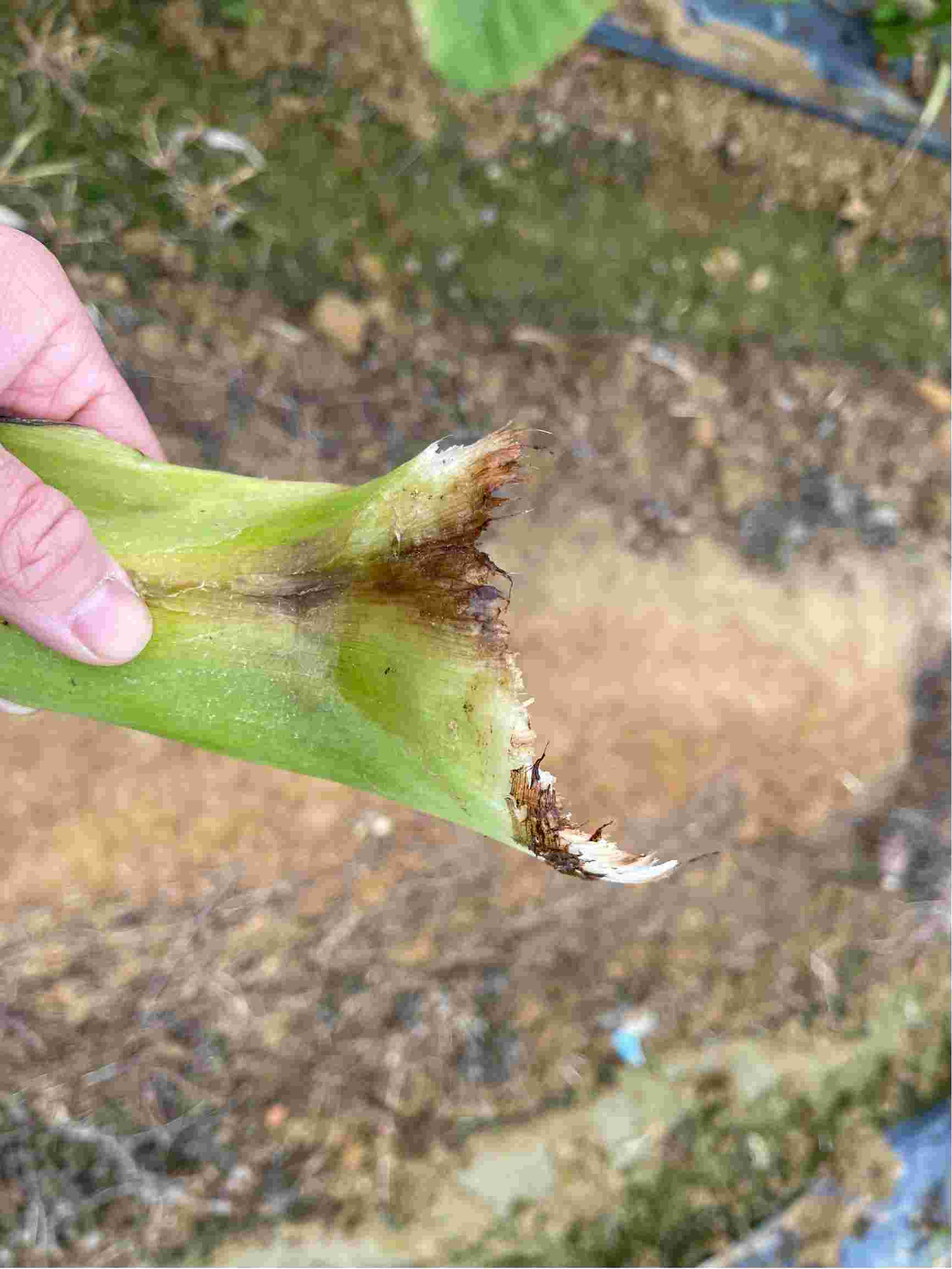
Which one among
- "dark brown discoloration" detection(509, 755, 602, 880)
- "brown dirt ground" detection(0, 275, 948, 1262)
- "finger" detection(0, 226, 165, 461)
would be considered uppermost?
"dark brown discoloration" detection(509, 755, 602, 880)

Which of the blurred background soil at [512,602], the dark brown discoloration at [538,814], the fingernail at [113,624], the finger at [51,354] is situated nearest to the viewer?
the dark brown discoloration at [538,814]

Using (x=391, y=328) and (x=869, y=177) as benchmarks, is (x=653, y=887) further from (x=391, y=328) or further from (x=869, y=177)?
(x=869, y=177)

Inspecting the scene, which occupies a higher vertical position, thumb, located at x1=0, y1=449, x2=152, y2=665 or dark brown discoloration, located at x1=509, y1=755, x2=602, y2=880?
dark brown discoloration, located at x1=509, y1=755, x2=602, y2=880

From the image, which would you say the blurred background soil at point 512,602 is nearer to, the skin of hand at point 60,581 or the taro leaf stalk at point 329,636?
the skin of hand at point 60,581

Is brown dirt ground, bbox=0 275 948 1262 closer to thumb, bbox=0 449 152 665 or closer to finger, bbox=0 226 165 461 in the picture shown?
finger, bbox=0 226 165 461

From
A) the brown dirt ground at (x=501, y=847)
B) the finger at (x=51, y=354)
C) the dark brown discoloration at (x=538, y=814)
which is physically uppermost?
the dark brown discoloration at (x=538, y=814)

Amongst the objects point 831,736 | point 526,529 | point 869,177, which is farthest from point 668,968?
point 869,177

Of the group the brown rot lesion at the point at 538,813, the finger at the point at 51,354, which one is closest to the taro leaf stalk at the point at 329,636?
the brown rot lesion at the point at 538,813

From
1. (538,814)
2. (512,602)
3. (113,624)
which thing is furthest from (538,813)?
(512,602)

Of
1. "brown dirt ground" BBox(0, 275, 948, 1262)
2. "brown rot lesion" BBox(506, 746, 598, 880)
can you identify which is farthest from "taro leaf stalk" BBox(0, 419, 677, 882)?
"brown dirt ground" BBox(0, 275, 948, 1262)
